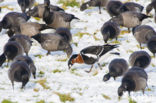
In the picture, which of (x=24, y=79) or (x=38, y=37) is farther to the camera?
(x=38, y=37)

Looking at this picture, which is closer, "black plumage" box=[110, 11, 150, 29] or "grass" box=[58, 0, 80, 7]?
"black plumage" box=[110, 11, 150, 29]

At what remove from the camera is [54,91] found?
33.4ft

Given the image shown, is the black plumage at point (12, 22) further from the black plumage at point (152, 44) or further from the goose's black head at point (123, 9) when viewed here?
the black plumage at point (152, 44)

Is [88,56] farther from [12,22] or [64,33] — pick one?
[12,22]

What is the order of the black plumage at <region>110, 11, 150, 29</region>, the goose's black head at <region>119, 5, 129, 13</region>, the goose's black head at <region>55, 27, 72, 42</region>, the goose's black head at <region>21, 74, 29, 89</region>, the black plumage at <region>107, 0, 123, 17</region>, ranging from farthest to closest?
the black plumage at <region>107, 0, 123, 17</region> < the goose's black head at <region>119, 5, 129, 13</region> < the black plumage at <region>110, 11, 150, 29</region> < the goose's black head at <region>55, 27, 72, 42</region> < the goose's black head at <region>21, 74, 29, 89</region>

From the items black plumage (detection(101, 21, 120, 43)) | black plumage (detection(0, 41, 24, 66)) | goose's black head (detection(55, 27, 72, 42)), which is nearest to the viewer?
black plumage (detection(0, 41, 24, 66))

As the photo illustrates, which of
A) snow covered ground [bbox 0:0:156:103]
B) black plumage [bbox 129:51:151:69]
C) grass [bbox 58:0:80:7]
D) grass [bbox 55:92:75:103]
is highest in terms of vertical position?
black plumage [bbox 129:51:151:69]

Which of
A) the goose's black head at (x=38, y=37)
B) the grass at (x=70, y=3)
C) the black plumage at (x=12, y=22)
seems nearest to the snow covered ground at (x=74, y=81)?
the goose's black head at (x=38, y=37)

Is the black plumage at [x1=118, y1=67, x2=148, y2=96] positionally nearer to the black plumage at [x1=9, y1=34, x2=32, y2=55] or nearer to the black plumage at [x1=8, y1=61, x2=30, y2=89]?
the black plumage at [x1=8, y1=61, x2=30, y2=89]

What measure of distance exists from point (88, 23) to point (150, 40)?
459cm

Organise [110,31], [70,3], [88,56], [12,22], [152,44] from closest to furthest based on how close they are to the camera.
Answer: [88,56] < [152,44] < [110,31] < [12,22] < [70,3]

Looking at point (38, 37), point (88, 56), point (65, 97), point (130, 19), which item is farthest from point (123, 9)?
point (65, 97)

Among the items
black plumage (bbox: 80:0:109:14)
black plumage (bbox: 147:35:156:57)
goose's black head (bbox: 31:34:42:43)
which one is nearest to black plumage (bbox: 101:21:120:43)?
black plumage (bbox: 147:35:156:57)

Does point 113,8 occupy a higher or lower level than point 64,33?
higher
